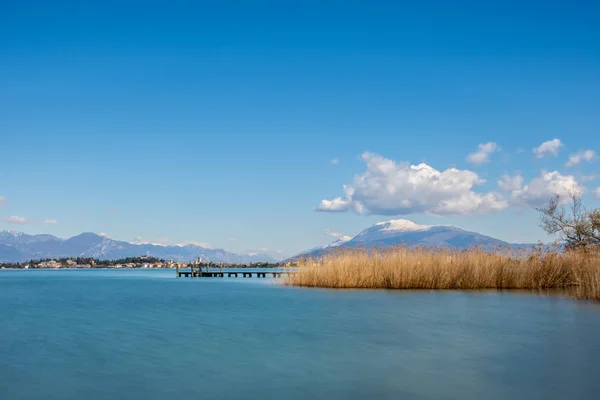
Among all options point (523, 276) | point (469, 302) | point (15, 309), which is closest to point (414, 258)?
point (523, 276)

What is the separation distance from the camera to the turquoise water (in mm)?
7410

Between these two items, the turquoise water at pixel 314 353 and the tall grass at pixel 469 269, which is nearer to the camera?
the turquoise water at pixel 314 353

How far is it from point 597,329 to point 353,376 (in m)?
6.62

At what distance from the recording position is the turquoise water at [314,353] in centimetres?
741

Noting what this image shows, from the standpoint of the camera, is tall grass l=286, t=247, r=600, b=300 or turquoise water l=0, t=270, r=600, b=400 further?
tall grass l=286, t=247, r=600, b=300

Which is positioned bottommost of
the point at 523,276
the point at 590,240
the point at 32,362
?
the point at 32,362

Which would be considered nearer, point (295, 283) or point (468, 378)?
point (468, 378)

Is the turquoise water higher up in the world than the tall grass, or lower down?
lower down

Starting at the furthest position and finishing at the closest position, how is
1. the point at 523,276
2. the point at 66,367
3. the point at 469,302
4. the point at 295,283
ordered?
the point at 295,283, the point at 523,276, the point at 469,302, the point at 66,367

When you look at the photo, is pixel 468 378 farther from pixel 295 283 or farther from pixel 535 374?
pixel 295 283

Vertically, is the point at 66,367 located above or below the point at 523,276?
below

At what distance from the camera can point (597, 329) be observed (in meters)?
11.8

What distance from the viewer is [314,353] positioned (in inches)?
394

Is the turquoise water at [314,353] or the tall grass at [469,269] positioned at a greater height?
the tall grass at [469,269]
